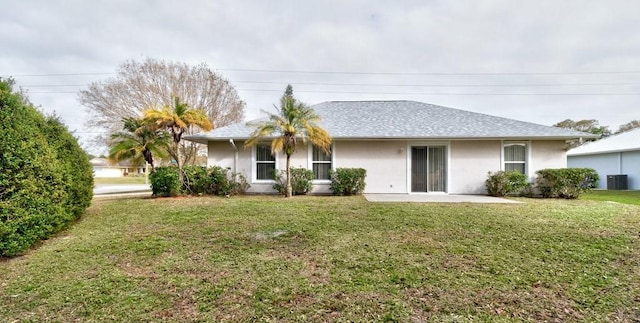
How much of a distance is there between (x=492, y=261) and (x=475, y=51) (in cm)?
1641

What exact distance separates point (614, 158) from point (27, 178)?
91.9ft

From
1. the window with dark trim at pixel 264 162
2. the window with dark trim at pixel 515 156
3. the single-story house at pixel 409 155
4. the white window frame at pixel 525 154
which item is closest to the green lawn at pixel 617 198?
the single-story house at pixel 409 155

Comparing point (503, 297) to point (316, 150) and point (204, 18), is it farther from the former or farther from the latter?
point (204, 18)

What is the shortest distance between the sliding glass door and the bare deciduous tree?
58.2 ft

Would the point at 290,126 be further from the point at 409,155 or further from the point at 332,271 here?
the point at 332,271

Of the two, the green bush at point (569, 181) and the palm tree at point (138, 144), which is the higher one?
the palm tree at point (138, 144)

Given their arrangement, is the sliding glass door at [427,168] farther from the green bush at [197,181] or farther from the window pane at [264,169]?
the green bush at [197,181]

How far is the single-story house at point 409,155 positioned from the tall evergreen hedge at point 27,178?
645cm

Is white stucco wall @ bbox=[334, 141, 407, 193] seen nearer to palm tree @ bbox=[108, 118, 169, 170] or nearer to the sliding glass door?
the sliding glass door

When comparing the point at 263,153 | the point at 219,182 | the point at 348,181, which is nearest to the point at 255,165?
the point at 263,153

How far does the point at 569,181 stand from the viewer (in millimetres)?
10992

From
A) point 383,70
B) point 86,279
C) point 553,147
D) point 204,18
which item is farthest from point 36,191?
point 383,70

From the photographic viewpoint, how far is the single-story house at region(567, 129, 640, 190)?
17328 mm

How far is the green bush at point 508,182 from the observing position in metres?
11.5
